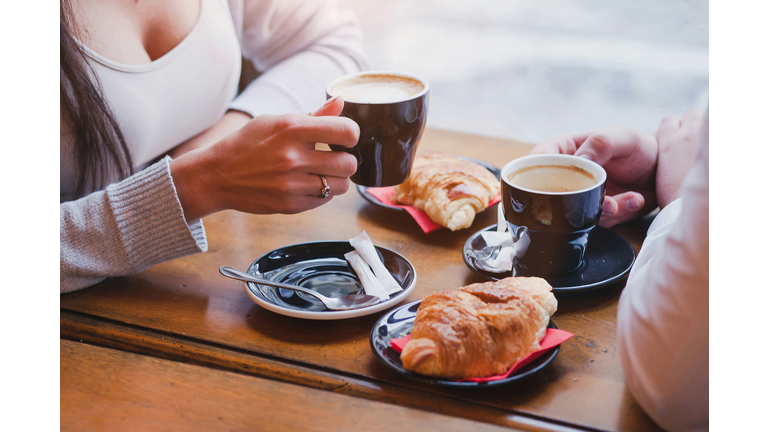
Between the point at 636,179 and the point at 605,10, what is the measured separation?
156 inches

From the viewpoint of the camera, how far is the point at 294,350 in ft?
2.06

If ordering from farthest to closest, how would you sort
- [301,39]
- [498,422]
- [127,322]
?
1. [301,39]
2. [127,322]
3. [498,422]

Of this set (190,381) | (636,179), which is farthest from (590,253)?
(190,381)

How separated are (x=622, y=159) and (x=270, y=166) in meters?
0.58

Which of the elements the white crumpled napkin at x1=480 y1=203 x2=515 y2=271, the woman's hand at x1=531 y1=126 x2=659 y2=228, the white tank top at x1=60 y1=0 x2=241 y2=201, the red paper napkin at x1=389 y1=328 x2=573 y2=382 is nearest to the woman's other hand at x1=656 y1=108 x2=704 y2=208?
the woman's hand at x1=531 y1=126 x2=659 y2=228

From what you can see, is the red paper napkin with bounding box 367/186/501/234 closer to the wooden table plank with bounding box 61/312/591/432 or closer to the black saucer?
the black saucer

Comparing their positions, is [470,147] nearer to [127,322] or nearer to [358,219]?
[358,219]

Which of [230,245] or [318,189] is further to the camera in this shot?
[230,245]

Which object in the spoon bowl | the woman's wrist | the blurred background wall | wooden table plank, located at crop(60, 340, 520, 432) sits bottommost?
the blurred background wall

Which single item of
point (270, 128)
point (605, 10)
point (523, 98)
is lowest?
point (523, 98)

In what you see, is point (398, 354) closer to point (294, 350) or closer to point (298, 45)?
point (294, 350)

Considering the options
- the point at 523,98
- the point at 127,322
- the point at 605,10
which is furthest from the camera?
the point at 605,10

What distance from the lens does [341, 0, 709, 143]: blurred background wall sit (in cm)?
325

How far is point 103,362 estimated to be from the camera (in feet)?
2.03
